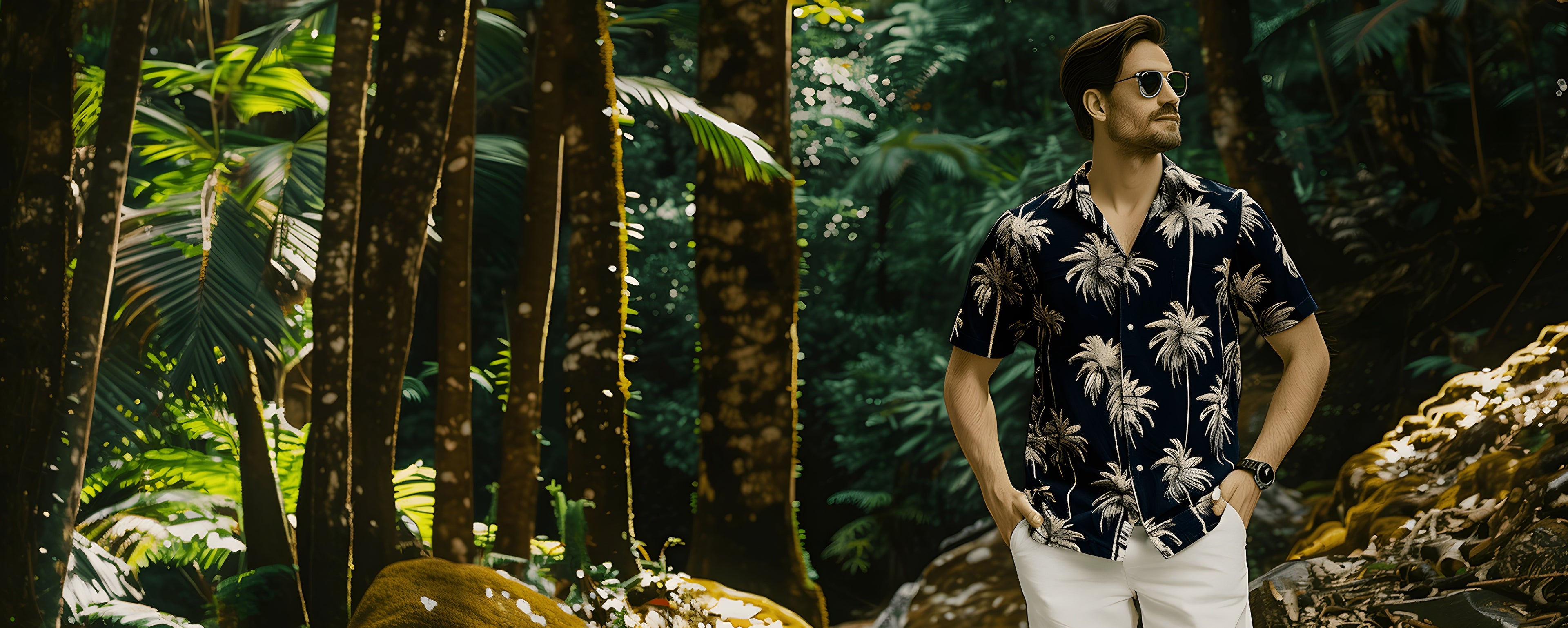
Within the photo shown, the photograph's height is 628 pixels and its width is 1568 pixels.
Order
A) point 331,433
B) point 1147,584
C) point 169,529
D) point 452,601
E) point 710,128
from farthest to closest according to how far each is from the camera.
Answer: point 710,128 < point 169,529 < point 331,433 < point 452,601 < point 1147,584

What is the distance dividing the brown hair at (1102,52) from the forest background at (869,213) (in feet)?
7.70

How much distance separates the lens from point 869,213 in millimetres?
4176

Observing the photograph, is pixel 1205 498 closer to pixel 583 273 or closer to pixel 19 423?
pixel 583 273

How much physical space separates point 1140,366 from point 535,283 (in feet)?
9.20

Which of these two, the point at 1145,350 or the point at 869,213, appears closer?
the point at 1145,350

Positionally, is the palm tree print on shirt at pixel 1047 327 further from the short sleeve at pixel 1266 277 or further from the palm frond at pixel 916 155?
the palm frond at pixel 916 155

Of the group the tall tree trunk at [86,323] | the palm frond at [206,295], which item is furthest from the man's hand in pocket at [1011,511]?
the tall tree trunk at [86,323]

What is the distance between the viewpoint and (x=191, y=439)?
12.5 ft

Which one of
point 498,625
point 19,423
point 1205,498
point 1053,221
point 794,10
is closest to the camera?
point 1205,498

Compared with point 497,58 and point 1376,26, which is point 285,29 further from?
point 1376,26

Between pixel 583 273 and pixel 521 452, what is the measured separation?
2.37 ft

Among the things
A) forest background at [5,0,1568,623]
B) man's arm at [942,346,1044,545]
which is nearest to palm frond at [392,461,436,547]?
forest background at [5,0,1568,623]

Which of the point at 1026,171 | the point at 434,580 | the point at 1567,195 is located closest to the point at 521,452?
the point at 434,580

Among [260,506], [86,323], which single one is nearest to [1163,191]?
[260,506]
